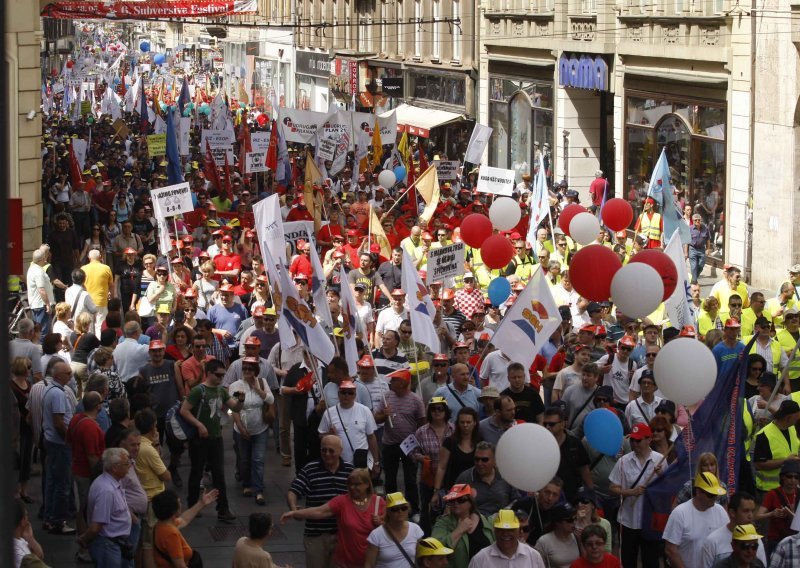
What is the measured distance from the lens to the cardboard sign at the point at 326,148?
27906mm

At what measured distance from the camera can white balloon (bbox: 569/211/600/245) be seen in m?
16.9

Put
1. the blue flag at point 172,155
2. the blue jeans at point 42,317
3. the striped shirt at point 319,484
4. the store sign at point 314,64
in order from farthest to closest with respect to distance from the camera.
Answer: the store sign at point 314,64 → the blue flag at point 172,155 → the blue jeans at point 42,317 → the striped shirt at point 319,484

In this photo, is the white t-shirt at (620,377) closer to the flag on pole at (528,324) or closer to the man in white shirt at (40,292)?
the flag on pole at (528,324)

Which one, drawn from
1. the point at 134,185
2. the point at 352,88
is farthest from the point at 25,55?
the point at 352,88

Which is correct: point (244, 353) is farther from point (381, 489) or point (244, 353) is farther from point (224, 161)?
point (224, 161)

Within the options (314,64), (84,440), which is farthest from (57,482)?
(314,64)

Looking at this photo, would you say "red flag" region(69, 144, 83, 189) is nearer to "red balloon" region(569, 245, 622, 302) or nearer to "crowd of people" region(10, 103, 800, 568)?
"crowd of people" region(10, 103, 800, 568)

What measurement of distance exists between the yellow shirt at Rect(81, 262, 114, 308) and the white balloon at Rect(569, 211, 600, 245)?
17.2 ft

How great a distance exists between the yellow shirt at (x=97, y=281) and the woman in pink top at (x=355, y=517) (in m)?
7.99

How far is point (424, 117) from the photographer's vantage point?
148ft

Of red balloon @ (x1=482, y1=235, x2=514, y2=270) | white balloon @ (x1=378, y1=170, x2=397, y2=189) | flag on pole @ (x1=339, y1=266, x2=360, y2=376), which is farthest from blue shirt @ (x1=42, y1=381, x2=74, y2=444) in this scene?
white balloon @ (x1=378, y1=170, x2=397, y2=189)

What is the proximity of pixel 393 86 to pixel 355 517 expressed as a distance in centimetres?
4309

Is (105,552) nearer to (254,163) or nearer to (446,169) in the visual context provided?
(254,163)

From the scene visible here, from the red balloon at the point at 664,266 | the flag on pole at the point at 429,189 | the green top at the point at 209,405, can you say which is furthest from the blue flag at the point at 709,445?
the flag on pole at the point at 429,189
